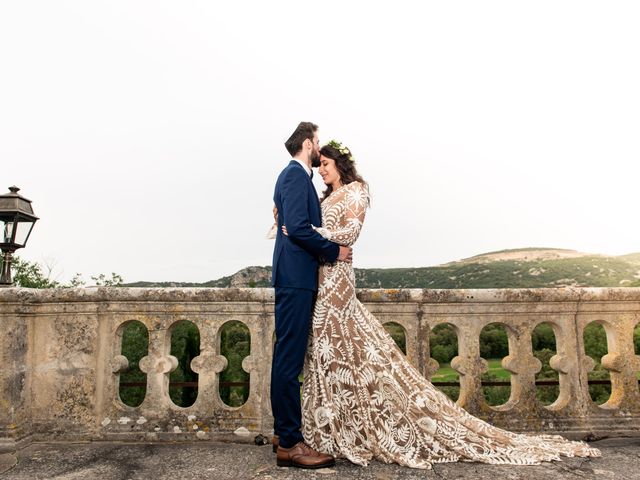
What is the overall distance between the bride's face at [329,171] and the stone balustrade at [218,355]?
3.06 feet

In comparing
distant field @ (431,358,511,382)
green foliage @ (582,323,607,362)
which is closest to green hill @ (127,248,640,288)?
distant field @ (431,358,511,382)

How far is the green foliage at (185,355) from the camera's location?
27.0 ft

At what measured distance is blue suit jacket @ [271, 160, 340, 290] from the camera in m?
2.64

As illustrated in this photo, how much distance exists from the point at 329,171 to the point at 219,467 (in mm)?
2093

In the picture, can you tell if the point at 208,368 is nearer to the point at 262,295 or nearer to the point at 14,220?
the point at 262,295

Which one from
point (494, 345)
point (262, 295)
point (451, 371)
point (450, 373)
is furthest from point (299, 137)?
point (450, 373)

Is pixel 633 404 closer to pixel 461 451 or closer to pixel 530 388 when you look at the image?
pixel 530 388

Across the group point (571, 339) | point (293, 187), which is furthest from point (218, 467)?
point (571, 339)

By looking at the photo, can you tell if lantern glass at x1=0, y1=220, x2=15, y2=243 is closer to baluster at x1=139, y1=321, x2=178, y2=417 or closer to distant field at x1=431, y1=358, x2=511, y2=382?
baluster at x1=139, y1=321, x2=178, y2=417

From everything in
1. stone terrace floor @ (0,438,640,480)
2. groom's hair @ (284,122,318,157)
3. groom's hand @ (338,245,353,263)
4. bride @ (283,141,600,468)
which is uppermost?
groom's hair @ (284,122,318,157)

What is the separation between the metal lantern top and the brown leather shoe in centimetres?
289

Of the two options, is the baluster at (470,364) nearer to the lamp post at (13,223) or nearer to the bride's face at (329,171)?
the bride's face at (329,171)

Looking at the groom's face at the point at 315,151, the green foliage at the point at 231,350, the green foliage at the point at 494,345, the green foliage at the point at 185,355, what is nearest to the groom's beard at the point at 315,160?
the groom's face at the point at 315,151

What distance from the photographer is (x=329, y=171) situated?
10.1ft
